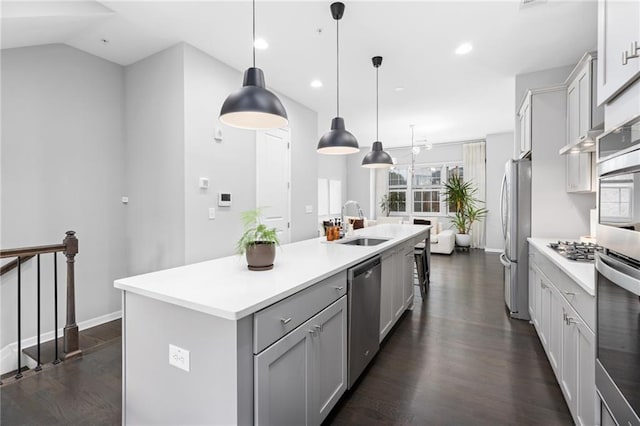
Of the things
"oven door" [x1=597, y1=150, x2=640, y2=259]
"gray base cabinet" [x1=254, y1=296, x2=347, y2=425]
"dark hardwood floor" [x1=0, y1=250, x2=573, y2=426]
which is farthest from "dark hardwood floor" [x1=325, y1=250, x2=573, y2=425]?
"oven door" [x1=597, y1=150, x2=640, y2=259]

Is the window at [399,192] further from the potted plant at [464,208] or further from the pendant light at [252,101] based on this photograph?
the pendant light at [252,101]

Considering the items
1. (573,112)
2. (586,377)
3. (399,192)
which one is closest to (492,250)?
(399,192)

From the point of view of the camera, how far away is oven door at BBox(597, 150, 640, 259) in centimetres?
96

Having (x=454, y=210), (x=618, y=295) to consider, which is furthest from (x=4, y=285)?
(x=454, y=210)

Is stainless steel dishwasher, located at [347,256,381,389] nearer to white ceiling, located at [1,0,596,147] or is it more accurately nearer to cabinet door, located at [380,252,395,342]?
cabinet door, located at [380,252,395,342]

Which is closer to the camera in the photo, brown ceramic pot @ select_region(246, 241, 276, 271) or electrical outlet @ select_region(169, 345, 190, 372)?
electrical outlet @ select_region(169, 345, 190, 372)

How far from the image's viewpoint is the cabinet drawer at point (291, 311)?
1.25 meters

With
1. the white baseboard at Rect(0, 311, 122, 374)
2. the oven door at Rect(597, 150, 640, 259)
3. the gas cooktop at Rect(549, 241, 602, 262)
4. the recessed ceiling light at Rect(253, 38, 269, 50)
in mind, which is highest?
the recessed ceiling light at Rect(253, 38, 269, 50)

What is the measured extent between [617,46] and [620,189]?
1.80 feet

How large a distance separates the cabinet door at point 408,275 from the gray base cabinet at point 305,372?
4.99 ft

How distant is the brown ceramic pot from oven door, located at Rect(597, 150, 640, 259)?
150 cm

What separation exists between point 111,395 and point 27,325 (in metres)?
1.58

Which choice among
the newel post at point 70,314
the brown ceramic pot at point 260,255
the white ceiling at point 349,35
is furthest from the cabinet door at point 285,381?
the white ceiling at point 349,35

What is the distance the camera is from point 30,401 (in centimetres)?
204
